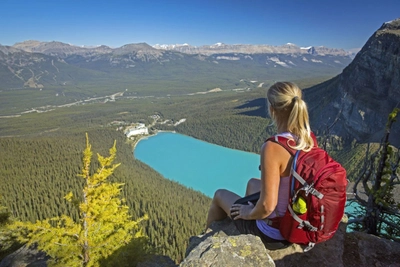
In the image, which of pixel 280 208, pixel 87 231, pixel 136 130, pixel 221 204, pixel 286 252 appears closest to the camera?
pixel 280 208

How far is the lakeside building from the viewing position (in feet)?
435

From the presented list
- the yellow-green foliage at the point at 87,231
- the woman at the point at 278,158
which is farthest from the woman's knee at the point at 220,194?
the yellow-green foliage at the point at 87,231

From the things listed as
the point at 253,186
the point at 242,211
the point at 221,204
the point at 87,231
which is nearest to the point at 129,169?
the point at 87,231

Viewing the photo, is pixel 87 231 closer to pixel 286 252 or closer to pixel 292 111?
pixel 286 252

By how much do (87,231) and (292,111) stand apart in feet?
24.7

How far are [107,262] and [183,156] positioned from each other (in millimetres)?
97902

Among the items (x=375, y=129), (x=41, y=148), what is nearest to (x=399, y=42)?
(x=375, y=129)

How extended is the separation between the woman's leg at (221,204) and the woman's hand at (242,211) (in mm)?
438

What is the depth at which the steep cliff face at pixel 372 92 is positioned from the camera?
77312mm

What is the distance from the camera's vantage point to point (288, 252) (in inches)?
179

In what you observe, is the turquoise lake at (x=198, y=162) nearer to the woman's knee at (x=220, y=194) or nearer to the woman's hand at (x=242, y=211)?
the woman's knee at (x=220, y=194)

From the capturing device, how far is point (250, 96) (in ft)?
600

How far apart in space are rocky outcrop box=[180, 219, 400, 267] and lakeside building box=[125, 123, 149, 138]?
12841cm

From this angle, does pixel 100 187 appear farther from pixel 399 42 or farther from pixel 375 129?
pixel 399 42
